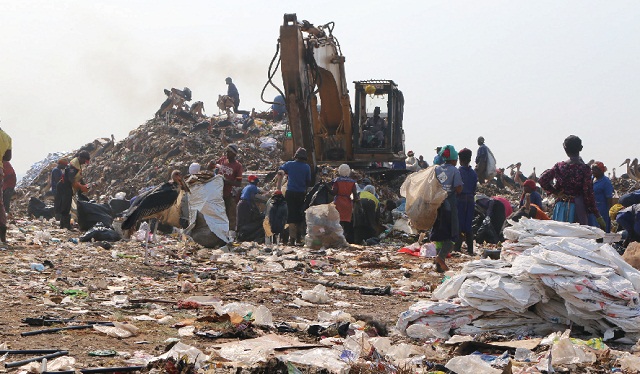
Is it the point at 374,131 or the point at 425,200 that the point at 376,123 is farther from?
the point at 425,200

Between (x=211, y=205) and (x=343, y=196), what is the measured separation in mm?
2993

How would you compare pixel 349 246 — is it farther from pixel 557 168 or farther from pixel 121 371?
pixel 121 371

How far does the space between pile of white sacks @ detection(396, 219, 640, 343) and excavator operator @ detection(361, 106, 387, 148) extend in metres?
12.4

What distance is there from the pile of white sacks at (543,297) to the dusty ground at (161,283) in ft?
2.03

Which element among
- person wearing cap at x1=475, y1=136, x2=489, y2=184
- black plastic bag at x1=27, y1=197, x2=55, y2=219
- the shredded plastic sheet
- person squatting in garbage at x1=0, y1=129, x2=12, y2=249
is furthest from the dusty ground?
person wearing cap at x1=475, y1=136, x2=489, y2=184

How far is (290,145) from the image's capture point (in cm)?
1689

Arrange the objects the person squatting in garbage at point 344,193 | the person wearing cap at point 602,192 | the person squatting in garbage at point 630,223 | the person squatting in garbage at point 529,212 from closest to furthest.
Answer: the person squatting in garbage at point 630,223 < the person wearing cap at point 602,192 < the person squatting in garbage at point 529,212 < the person squatting in garbage at point 344,193

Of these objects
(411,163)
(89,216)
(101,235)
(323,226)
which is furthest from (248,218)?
(411,163)

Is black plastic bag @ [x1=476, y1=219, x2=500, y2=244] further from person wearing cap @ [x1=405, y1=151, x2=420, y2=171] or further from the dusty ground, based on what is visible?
person wearing cap @ [x1=405, y1=151, x2=420, y2=171]

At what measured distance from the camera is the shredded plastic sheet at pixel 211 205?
10.1 metres

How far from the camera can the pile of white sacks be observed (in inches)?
208

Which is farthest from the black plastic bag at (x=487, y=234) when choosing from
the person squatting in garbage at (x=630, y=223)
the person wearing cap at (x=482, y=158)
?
the person wearing cap at (x=482, y=158)

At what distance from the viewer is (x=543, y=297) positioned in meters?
5.49

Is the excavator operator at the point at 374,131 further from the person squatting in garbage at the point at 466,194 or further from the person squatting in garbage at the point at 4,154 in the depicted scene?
the person squatting in garbage at the point at 4,154
